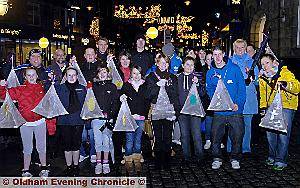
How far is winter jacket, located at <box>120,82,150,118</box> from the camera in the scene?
26.6ft

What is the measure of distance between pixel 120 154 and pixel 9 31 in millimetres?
23047

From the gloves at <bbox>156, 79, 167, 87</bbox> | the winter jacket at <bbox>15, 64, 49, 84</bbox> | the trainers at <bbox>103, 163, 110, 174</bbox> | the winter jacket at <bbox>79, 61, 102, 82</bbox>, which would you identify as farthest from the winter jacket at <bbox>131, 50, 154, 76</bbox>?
the trainers at <bbox>103, 163, 110, 174</bbox>

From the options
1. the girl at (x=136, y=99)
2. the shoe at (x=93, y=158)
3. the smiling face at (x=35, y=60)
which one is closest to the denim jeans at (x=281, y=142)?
the girl at (x=136, y=99)

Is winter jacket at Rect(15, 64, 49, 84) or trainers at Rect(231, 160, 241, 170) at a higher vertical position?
winter jacket at Rect(15, 64, 49, 84)

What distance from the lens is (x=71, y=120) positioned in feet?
24.5

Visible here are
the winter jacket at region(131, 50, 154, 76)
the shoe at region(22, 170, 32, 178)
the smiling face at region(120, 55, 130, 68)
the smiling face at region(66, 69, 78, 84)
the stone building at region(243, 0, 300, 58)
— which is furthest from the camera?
the stone building at region(243, 0, 300, 58)

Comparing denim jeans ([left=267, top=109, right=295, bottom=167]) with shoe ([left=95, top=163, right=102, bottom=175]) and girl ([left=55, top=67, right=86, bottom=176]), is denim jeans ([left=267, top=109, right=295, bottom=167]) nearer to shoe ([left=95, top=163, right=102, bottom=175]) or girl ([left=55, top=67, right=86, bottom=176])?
shoe ([left=95, top=163, right=102, bottom=175])

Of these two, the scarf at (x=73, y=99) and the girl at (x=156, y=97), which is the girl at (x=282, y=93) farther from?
the scarf at (x=73, y=99)

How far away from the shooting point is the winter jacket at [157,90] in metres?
8.02

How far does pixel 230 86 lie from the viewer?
7781 mm

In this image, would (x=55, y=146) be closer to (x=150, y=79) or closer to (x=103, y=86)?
(x=103, y=86)

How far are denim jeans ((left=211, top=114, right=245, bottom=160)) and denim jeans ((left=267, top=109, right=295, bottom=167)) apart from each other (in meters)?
0.59

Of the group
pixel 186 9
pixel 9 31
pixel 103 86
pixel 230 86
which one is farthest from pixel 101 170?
pixel 186 9

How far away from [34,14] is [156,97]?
29.6m
